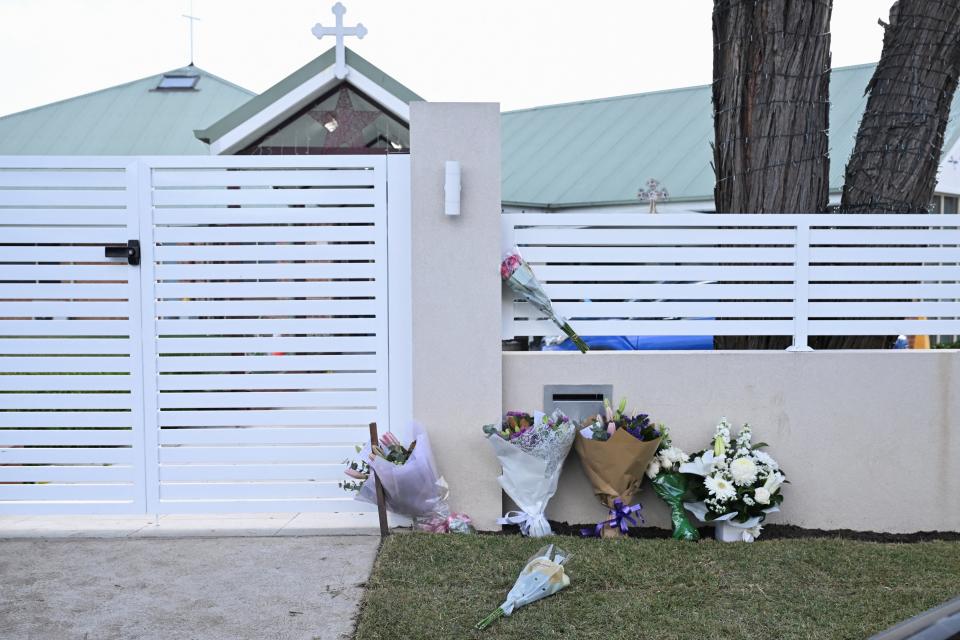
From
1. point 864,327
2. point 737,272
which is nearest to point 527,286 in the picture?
point 737,272

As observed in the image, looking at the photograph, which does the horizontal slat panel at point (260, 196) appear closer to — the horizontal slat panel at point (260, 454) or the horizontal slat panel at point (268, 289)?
the horizontal slat panel at point (268, 289)

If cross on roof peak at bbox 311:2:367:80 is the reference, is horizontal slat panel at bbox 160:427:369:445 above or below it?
below

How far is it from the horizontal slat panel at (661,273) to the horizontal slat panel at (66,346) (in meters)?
2.32

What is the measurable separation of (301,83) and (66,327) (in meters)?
6.81

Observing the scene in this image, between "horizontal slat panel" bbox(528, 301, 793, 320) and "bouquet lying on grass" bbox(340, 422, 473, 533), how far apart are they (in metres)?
0.97

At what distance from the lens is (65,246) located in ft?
16.1

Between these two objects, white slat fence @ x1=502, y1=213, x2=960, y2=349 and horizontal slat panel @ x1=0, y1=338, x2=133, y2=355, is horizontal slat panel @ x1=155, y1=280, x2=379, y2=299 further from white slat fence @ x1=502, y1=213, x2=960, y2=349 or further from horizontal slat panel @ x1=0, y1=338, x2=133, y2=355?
white slat fence @ x1=502, y1=213, x2=960, y2=349

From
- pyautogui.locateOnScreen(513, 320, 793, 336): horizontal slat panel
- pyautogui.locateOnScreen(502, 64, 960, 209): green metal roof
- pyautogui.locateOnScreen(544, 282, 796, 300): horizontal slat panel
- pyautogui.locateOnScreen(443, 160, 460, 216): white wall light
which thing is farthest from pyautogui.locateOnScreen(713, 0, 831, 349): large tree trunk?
pyautogui.locateOnScreen(502, 64, 960, 209): green metal roof

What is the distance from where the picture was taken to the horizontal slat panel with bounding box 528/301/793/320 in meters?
4.89

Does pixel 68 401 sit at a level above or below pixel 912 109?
below

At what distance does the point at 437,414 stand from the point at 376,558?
882mm

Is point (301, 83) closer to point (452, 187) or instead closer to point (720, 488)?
point (452, 187)

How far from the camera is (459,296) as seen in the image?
478 centimetres

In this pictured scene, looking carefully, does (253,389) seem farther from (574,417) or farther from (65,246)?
(574,417)
